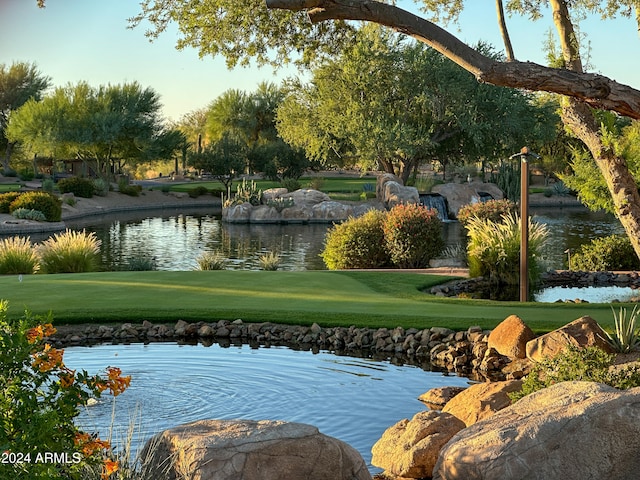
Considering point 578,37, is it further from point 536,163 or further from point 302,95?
point 536,163

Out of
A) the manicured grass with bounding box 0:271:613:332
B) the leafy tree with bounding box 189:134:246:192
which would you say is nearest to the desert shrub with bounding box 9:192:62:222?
the leafy tree with bounding box 189:134:246:192

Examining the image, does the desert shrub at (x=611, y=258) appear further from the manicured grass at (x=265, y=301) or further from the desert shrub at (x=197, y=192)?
the desert shrub at (x=197, y=192)

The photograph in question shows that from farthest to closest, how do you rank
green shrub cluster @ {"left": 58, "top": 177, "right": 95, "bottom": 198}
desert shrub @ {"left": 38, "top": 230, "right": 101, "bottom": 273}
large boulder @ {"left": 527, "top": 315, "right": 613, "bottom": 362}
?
green shrub cluster @ {"left": 58, "top": 177, "right": 95, "bottom": 198}, desert shrub @ {"left": 38, "top": 230, "right": 101, "bottom": 273}, large boulder @ {"left": 527, "top": 315, "right": 613, "bottom": 362}

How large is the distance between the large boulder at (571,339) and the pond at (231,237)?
15.4 meters

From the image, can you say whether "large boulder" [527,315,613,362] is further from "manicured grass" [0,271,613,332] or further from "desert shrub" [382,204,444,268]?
"desert shrub" [382,204,444,268]

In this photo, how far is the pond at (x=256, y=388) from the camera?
29.6 feet

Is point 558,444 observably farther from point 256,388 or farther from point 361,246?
point 361,246

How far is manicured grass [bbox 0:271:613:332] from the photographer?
1373cm

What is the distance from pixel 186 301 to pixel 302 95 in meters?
38.2

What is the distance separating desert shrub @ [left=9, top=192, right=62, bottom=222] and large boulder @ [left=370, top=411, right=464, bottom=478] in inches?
1425

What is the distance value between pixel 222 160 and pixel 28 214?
1978cm

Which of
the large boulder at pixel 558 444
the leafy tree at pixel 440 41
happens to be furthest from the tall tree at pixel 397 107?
the large boulder at pixel 558 444

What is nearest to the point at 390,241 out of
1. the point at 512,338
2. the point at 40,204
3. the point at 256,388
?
the point at 512,338

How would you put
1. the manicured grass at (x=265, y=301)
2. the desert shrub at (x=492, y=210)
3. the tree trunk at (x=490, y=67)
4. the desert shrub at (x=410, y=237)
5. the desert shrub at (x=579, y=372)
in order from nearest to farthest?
the tree trunk at (x=490, y=67), the desert shrub at (x=579, y=372), the manicured grass at (x=265, y=301), the desert shrub at (x=410, y=237), the desert shrub at (x=492, y=210)
